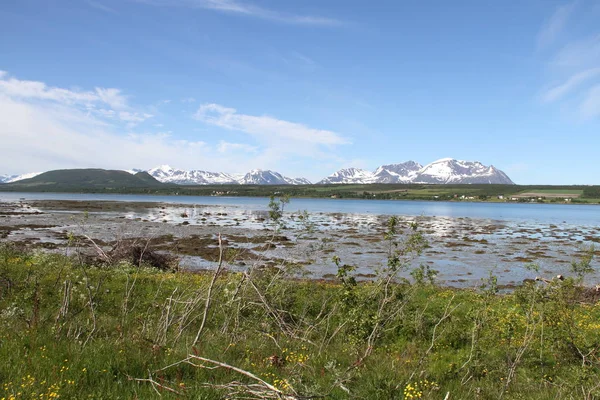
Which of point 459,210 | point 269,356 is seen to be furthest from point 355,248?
point 459,210

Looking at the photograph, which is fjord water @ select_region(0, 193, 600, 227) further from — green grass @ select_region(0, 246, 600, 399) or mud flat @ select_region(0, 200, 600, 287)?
green grass @ select_region(0, 246, 600, 399)

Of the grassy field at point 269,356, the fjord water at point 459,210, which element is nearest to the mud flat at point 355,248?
the grassy field at point 269,356

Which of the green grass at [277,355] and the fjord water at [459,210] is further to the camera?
the fjord water at [459,210]

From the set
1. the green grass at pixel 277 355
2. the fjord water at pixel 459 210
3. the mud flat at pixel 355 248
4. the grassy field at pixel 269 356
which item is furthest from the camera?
the fjord water at pixel 459 210

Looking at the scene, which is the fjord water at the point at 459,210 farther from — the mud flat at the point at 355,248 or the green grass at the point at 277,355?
the green grass at the point at 277,355

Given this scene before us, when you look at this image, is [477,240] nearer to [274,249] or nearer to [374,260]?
[374,260]

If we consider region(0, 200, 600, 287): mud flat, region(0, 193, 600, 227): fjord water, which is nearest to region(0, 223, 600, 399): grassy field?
region(0, 200, 600, 287): mud flat

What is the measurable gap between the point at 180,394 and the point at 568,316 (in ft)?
31.5

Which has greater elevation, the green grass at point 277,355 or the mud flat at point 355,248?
the green grass at point 277,355

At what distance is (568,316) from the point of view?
29.8ft

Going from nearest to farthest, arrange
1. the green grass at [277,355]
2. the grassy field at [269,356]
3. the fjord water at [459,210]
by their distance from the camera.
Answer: the grassy field at [269,356], the green grass at [277,355], the fjord water at [459,210]

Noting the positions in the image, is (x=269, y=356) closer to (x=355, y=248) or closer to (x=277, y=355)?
(x=277, y=355)

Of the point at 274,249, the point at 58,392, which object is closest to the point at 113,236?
the point at 274,249

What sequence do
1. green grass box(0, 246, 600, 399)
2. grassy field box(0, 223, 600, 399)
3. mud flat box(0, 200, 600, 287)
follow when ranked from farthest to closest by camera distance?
1. mud flat box(0, 200, 600, 287)
2. green grass box(0, 246, 600, 399)
3. grassy field box(0, 223, 600, 399)
